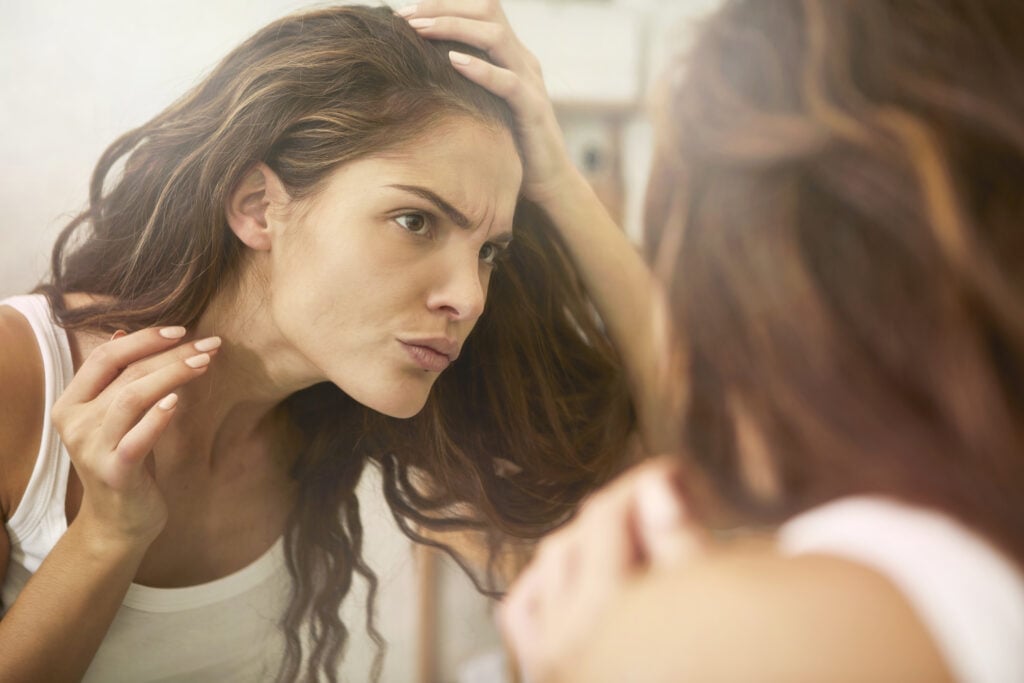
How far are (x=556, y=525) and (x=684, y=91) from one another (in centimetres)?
34

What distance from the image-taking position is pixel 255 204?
0.69 meters

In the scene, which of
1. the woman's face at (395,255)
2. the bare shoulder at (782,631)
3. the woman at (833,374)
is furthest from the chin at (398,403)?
the bare shoulder at (782,631)

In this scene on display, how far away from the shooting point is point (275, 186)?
0.68m

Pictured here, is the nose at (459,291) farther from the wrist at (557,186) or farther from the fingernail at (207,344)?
the fingernail at (207,344)

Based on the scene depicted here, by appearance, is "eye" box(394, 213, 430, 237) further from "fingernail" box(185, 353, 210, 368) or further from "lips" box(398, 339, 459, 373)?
"fingernail" box(185, 353, 210, 368)

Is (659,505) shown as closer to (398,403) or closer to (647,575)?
(647,575)

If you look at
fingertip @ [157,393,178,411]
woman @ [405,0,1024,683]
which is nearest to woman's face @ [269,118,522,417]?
fingertip @ [157,393,178,411]

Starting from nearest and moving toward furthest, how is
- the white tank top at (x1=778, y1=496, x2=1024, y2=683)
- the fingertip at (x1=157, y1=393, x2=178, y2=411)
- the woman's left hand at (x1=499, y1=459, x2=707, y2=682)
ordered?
the white tank top at (x1=778, y1=496, x2=1024, y2=683) → the woman's left hand at (x1=499, y1=459, x2=707, y2=682) → the fingertip at (x1=157, y1=393, x2=178, y2=411)

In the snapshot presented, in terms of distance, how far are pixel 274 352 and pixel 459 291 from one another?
0.58ft

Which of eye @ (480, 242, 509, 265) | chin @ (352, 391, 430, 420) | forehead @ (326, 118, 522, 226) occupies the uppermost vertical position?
forehead @ (326, 118, 522, 226)

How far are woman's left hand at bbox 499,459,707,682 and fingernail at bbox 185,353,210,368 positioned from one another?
0.33 metres

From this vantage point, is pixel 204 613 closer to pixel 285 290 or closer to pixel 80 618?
pixel 80 618

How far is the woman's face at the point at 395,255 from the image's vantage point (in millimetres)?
659

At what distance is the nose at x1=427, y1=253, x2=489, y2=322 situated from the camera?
2.21 feet
